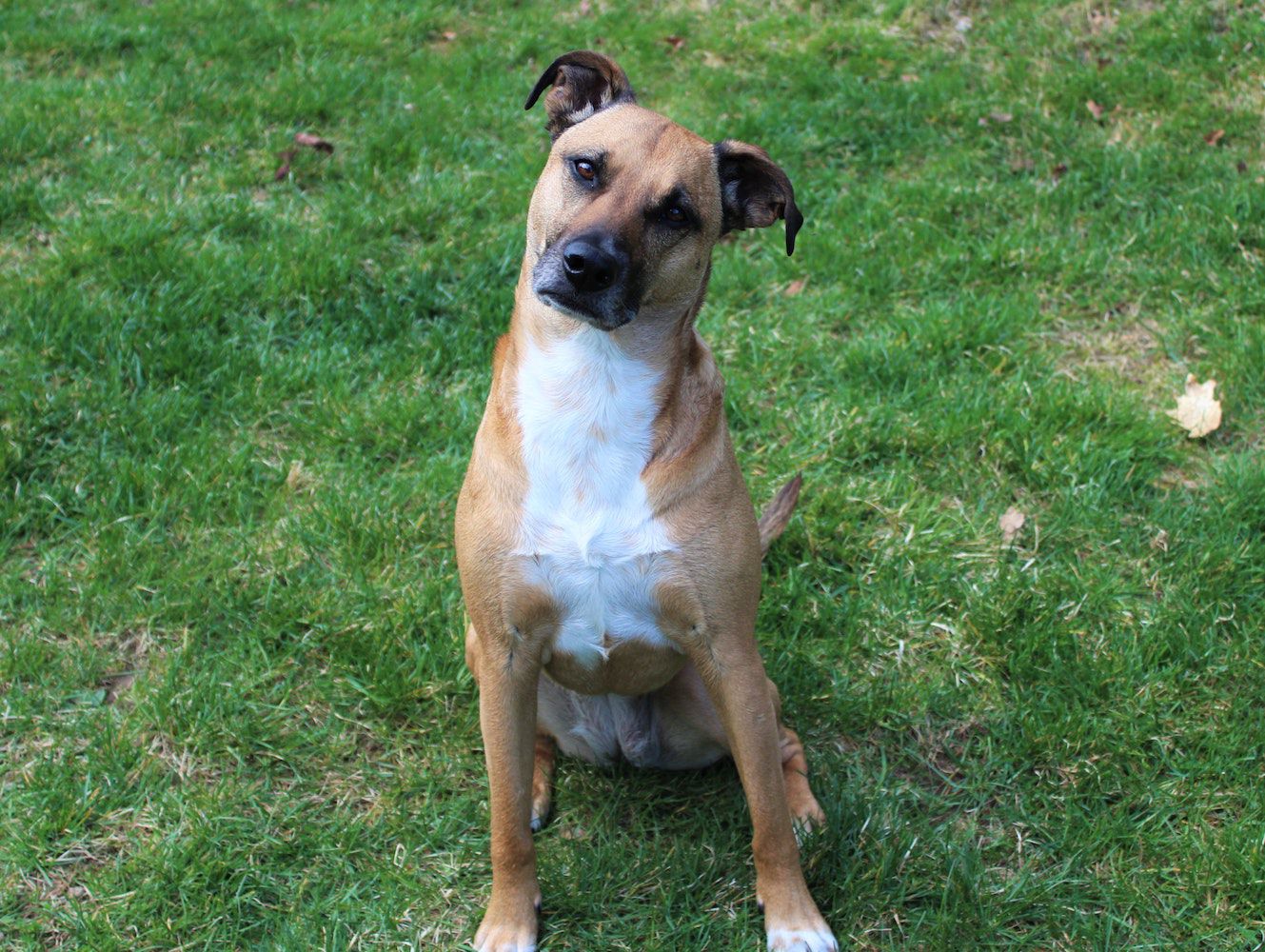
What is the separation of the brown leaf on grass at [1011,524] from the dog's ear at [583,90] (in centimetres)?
202

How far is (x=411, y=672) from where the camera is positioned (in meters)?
3.71

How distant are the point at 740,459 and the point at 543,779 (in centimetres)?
159

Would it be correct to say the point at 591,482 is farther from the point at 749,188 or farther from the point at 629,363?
the point at 749,188

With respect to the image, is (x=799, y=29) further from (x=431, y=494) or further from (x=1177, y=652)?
(x=1177, y=652)

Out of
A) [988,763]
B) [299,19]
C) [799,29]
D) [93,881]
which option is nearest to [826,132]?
[799,29]

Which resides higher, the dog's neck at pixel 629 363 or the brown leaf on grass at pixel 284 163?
the dog's neck at pixel 629 363

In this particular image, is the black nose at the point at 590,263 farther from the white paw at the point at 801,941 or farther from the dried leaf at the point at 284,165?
the dried leaf at the point at 284,165

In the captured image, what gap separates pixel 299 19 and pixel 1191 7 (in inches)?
198

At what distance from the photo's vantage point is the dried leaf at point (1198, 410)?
14.8 feet

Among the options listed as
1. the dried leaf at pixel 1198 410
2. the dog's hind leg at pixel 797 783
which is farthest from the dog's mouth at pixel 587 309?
the dried leaf at pixel 1198 410

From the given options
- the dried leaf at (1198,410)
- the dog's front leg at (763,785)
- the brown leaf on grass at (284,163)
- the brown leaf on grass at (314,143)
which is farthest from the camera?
the brown leaf on grass at (314,143)

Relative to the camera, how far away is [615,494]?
2.82 metres

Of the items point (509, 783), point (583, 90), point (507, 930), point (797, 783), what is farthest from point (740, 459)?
point (507, 930)

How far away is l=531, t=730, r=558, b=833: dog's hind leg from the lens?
11.2ft
